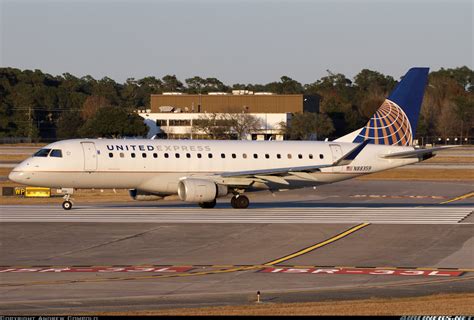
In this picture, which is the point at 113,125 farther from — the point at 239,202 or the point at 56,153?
the point at 56,153

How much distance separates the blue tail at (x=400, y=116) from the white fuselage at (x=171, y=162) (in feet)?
3.75

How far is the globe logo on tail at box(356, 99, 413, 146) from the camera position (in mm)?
52344

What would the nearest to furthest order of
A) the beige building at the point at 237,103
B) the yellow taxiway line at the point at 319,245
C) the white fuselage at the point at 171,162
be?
the yellow taxiway line at the point at 319,245
the white fuselage at the point at 171,162
the beige building at the point at 237,103

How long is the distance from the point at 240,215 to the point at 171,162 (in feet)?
17.6

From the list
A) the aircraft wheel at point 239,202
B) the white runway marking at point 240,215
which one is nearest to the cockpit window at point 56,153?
the white runway marking at point 240,215

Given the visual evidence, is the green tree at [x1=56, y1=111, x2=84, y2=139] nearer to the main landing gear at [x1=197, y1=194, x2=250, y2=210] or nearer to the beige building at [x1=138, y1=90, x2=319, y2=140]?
the beige building at [x1=138, y1=90, x2=319, y2=140]

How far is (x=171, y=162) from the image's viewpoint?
4691 centimetres

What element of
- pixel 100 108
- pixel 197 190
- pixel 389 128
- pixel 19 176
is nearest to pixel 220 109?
pixel 100 108

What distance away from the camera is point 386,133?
172 ft

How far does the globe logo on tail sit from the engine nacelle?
443 inches

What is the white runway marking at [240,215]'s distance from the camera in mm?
41188

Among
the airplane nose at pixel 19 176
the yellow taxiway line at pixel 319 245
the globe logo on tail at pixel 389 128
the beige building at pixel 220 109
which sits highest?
the beige building at pixel 220 109

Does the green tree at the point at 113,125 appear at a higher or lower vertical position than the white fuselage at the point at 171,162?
higher

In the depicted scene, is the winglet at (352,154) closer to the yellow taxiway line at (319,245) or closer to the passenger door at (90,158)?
the yellow taxiway line at (319,245)
